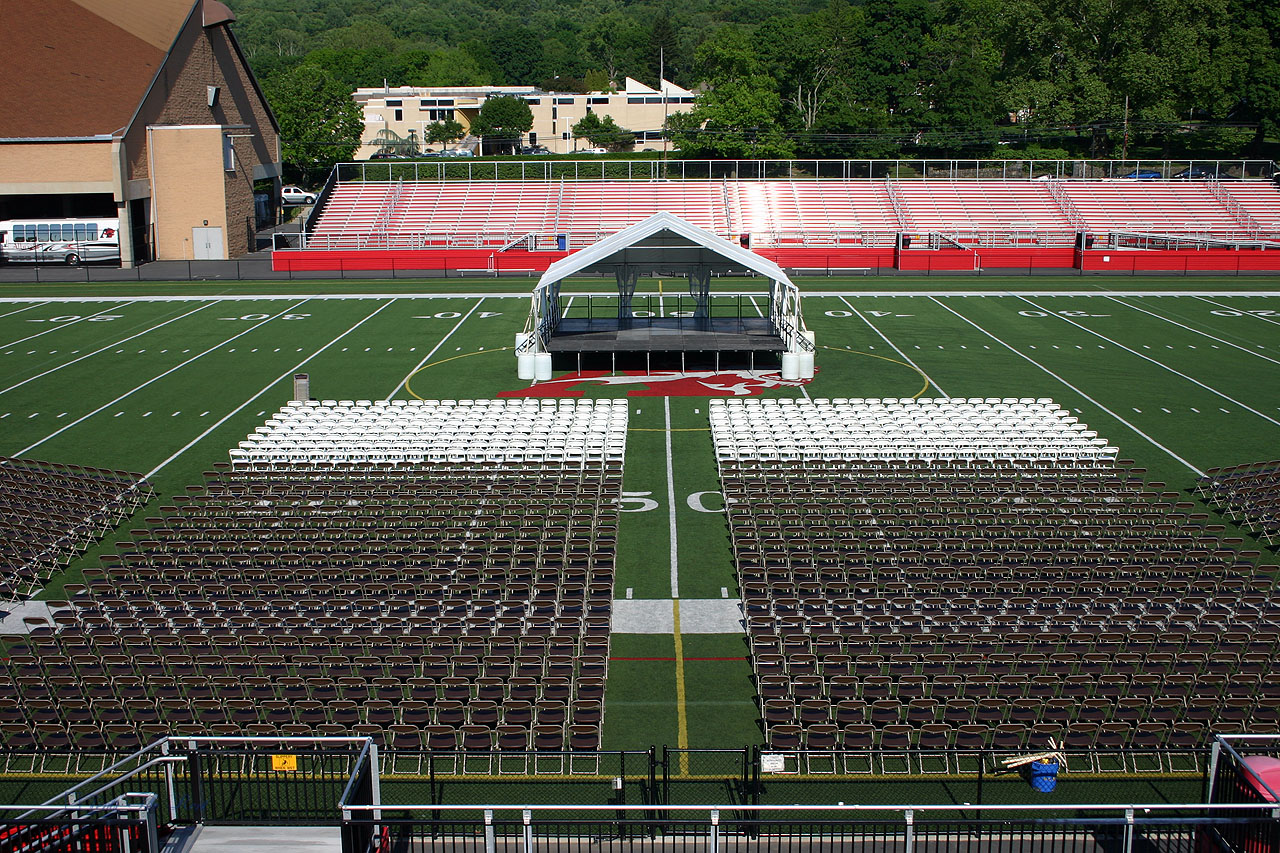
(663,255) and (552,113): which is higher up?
(552,113)

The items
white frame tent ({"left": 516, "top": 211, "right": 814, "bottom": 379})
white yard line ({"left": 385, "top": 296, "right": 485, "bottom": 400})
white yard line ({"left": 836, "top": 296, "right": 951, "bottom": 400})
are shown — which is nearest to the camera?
white yard line ({"left": 836, "top": 296, "right": 951, "bottom": 400})

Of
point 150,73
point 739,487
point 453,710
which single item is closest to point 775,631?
point 453,710

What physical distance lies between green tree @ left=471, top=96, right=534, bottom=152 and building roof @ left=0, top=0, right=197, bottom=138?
49241mm

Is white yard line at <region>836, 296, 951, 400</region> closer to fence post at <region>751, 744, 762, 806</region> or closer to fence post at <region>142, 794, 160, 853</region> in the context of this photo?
fence post at <region>751, 744, 762, 806</region>

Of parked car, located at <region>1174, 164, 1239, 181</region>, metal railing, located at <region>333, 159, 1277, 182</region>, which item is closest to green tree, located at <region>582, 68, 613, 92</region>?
metal railing, located at <region>333, 159, 1277, 182</region>

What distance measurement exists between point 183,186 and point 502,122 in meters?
57.4

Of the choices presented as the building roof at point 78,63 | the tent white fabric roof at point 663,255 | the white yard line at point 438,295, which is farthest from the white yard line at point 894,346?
the building roof at point 78,63

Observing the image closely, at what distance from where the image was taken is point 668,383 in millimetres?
36125

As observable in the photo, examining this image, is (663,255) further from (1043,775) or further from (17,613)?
(1043,775)

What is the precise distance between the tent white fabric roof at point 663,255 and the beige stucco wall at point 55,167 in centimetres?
3497

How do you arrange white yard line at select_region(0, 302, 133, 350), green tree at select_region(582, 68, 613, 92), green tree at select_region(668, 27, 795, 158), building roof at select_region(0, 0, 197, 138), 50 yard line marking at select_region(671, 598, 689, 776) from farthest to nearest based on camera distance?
green tree at select_region(582, 68, 613, 92), green tree at select_region(668, 27, 795, 158), building roof at select_region(0, 0, 197, 138), white yard line at select_region(0, 302, 133, 350), 50 yard line marking at select_region(671, 598, 689, 776)

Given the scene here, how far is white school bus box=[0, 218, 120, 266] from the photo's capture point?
2429 inches

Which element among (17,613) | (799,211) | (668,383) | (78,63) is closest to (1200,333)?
(668,383)

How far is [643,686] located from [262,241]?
63.2m
